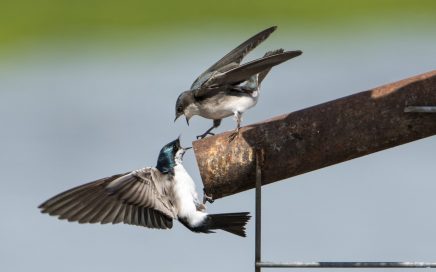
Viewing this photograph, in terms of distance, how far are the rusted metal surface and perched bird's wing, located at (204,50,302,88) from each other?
0.18 metres

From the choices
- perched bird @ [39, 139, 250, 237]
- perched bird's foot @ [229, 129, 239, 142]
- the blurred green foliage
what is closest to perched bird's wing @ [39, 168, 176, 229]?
perched bird @ [39, 139, 250, 237]

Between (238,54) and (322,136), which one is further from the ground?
(238,54)

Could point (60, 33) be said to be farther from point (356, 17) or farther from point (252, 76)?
point (252, 76)

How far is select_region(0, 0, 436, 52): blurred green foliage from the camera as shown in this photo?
10586mm

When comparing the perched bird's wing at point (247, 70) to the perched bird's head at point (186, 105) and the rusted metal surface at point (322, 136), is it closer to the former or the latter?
the perched bird's head at point (186, 105)

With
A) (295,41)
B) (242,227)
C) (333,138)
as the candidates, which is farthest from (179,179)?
(295,41)

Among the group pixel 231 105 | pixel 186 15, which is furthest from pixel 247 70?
pixel 186 15

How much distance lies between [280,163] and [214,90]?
68 centimetres

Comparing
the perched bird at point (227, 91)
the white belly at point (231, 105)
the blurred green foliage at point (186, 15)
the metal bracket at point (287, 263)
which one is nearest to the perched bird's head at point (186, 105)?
the perched bird at point (227, 91)

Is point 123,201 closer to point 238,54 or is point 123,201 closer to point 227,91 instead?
point 227,91

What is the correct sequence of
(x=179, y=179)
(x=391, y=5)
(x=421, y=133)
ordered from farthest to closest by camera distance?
(x=391, y=5)
(x=179, y=179)
(x=421, y=133)

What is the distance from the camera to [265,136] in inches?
177

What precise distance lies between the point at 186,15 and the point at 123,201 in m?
6.21

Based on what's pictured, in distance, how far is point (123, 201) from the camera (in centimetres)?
488
